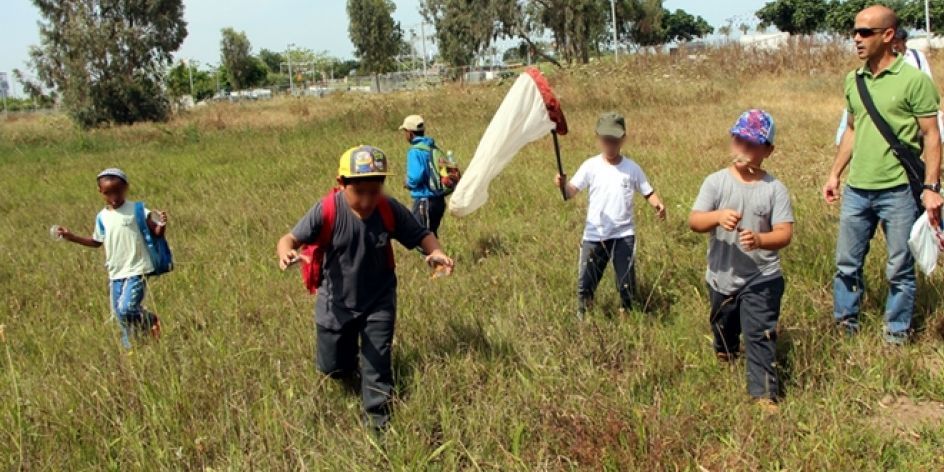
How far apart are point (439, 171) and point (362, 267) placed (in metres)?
3.29

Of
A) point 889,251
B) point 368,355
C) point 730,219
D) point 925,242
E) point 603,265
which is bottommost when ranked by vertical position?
point 368,355

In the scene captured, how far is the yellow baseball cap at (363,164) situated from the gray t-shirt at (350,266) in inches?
9.7

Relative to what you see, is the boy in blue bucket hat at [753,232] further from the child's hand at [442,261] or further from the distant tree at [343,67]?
the distant tree at [343,67]

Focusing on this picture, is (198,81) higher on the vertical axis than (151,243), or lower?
higher

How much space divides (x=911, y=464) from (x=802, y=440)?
0.40m

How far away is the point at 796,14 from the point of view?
69.2 metres

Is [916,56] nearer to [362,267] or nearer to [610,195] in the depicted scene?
[610,195]

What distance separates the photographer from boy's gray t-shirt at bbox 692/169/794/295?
3.23 meters

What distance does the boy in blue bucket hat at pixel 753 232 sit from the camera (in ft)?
10.4

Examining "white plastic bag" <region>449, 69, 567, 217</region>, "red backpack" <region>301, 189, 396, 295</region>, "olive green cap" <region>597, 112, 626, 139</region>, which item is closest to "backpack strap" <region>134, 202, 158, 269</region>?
"red backpack" <region>301, 189, 396, 295</region>

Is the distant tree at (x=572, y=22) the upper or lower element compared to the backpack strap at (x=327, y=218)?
upper

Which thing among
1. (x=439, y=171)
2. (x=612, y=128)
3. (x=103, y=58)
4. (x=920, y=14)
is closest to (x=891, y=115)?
(x=612, y=128)

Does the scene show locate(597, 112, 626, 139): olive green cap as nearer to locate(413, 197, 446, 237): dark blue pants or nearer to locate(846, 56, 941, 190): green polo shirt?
locate(846, 56, 941, 190): green polo shirt

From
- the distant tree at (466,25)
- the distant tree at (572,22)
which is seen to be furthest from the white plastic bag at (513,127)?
the distant tree at (466,25)
